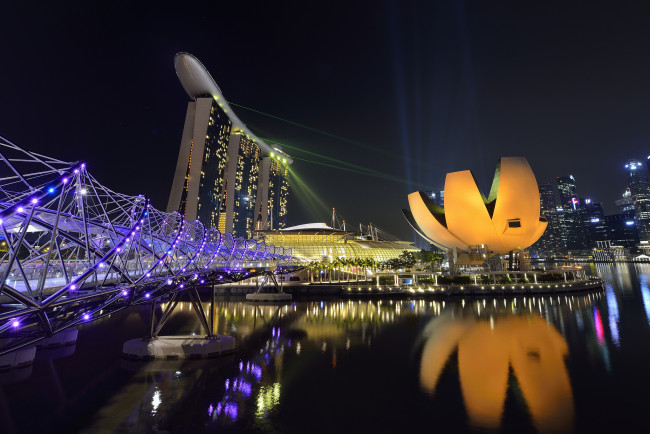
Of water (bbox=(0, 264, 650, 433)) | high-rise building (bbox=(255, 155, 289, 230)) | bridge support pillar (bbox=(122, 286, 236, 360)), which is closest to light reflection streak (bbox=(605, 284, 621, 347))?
water (bbox=(0, 264, 650, 433))

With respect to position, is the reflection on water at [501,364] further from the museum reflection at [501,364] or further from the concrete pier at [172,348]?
the concrete pier at [172,348]

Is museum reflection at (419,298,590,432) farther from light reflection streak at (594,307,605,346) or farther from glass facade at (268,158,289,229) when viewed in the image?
glass facade at (268,158,289,229)

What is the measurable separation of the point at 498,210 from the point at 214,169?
79.7 meters

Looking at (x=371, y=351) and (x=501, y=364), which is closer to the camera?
(x=501, y=364)

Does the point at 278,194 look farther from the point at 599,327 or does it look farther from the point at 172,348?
the point at 599,327

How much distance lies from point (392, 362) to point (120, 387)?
14.1 meters

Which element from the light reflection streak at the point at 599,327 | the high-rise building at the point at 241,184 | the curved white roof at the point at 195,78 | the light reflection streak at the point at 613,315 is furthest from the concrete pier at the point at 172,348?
the curved white roof at the point at 195,78

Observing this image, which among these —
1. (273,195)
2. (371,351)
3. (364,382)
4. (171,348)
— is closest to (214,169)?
(273,195)

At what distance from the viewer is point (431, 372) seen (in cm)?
1656

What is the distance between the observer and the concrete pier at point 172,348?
63.7 feet

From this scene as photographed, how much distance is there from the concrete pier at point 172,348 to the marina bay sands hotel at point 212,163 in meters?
70.7

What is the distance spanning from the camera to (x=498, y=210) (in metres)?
55.4

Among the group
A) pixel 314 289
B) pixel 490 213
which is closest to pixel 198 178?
pixel 314 289

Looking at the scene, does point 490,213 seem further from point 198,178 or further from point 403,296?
point 198,178
